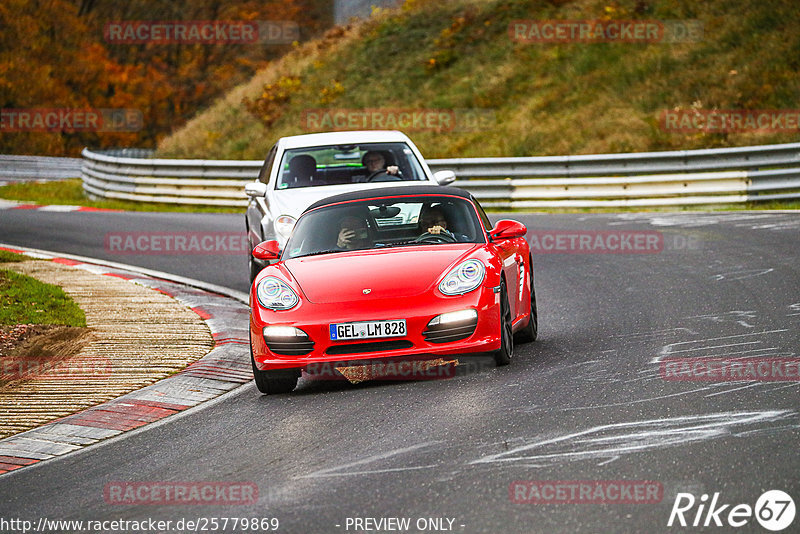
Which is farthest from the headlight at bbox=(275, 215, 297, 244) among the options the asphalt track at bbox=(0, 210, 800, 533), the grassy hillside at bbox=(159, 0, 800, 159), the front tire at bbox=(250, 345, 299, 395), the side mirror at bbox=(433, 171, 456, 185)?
the grassy hillside at bbox=(159, 0, 800, 159)

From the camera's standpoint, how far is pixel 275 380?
26.2ft

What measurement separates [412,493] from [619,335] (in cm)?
433

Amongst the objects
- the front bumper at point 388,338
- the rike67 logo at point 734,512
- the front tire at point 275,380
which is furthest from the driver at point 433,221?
the rike67 logo at point 734,512

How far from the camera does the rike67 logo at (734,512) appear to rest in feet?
14.9

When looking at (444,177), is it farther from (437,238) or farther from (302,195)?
(437,238)

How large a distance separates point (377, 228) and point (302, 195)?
3.19 metres

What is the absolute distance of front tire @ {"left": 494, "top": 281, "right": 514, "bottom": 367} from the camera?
8.03 metres

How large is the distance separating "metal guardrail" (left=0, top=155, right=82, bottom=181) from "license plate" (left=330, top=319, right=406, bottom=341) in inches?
1372

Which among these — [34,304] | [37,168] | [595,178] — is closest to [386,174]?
[34,304]

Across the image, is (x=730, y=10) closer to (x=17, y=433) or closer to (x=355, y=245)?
(x=355, y=245)

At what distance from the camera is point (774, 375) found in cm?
718

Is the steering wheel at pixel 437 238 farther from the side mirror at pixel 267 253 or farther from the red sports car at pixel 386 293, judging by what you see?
the side mirror at pixel 267 253

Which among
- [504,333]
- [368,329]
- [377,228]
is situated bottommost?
[504,333]

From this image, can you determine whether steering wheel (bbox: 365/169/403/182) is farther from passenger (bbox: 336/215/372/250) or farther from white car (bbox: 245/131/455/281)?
passenger (bbox: 336/215/372/250)
